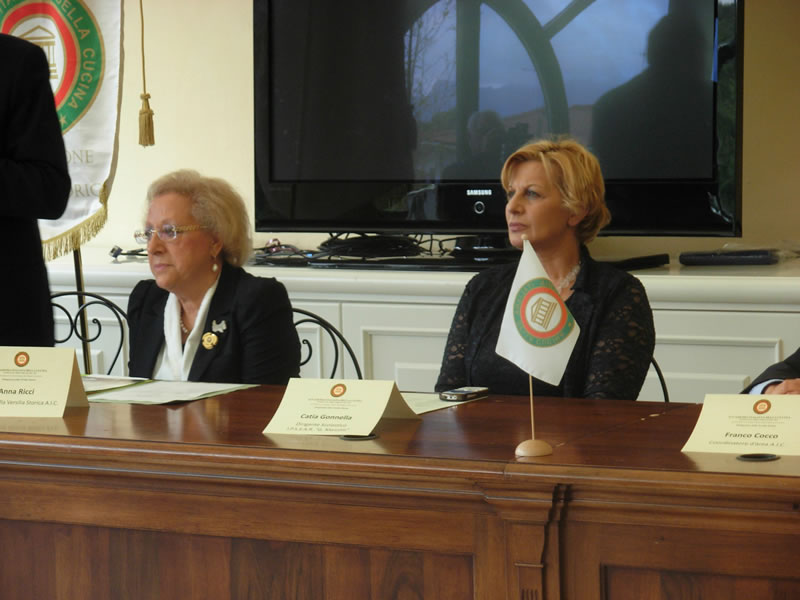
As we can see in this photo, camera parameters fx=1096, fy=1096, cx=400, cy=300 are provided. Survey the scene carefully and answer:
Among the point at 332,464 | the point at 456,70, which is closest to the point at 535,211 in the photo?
the point at 456,70

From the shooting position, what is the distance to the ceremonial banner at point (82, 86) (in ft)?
11.4

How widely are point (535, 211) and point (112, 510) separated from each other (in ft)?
4.42

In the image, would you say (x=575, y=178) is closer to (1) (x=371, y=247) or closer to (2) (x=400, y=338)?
(2) (x=400, y=338)

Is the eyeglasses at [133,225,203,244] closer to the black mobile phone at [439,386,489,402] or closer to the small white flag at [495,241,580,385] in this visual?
the black mobile phone at [439,386,489,402]

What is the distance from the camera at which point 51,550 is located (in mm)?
1588

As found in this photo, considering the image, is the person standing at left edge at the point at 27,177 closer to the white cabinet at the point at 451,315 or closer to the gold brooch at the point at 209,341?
the gold brooch at the point at 209,341

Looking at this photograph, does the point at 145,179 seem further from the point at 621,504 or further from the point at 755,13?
the point at 621,504

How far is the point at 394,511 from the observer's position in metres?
1.38

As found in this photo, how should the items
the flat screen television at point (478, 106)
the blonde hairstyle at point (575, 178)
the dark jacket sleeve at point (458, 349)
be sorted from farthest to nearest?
the flat screen television at point (478, 106) → the blonde hairstyle at point (575, 178) → the dark jacket sleeve at point (458, 349)

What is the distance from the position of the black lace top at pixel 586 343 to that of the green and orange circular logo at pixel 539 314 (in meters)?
0.85

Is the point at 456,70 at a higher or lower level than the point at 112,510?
higher

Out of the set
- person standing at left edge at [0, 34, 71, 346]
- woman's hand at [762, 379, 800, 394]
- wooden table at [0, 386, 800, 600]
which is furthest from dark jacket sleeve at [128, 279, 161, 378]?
woman's hand at [762, 379, 800, 394]

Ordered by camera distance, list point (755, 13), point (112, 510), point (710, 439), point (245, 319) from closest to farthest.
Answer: point (710, 439)
point (112, 510)
point (245, 319)
point (755, 13)

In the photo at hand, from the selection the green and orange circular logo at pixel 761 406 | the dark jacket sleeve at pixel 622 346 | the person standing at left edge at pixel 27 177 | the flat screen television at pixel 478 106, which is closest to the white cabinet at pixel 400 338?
the flat screen television at pixel 478 106
